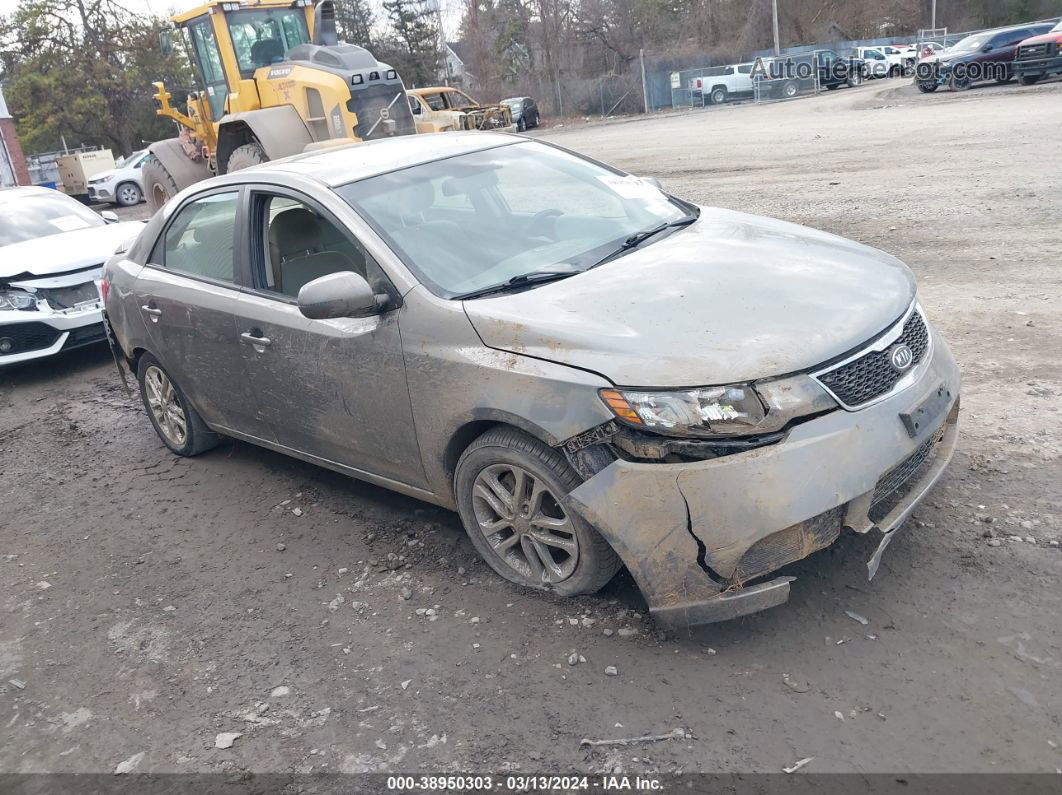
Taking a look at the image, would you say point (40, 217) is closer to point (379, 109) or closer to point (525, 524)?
point (379, 109)

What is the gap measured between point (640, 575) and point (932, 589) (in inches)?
43.9

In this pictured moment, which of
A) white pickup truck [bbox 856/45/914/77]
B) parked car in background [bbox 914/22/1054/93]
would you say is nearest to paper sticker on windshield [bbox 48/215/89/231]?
parked car in background [bbox 914/22/1054/93]

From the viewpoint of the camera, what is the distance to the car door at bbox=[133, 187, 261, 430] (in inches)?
184

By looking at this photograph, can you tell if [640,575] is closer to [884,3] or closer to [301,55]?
[301,55]

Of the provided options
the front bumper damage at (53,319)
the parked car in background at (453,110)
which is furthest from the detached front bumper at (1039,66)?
the front bumper damage at (53,319)

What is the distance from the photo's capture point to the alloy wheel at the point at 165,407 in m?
5.55

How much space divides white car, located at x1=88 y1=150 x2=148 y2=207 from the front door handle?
2511cm

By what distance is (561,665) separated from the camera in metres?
3.25

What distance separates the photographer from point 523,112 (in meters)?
42.9

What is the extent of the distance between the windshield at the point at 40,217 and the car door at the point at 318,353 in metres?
5.79

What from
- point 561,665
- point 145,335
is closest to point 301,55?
point 145,335

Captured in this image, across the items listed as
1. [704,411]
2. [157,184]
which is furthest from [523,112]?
[704,411]

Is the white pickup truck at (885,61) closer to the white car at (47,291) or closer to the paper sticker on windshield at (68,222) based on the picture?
the paper sticker on windshield at (68,222)

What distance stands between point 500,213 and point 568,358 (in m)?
1.30
